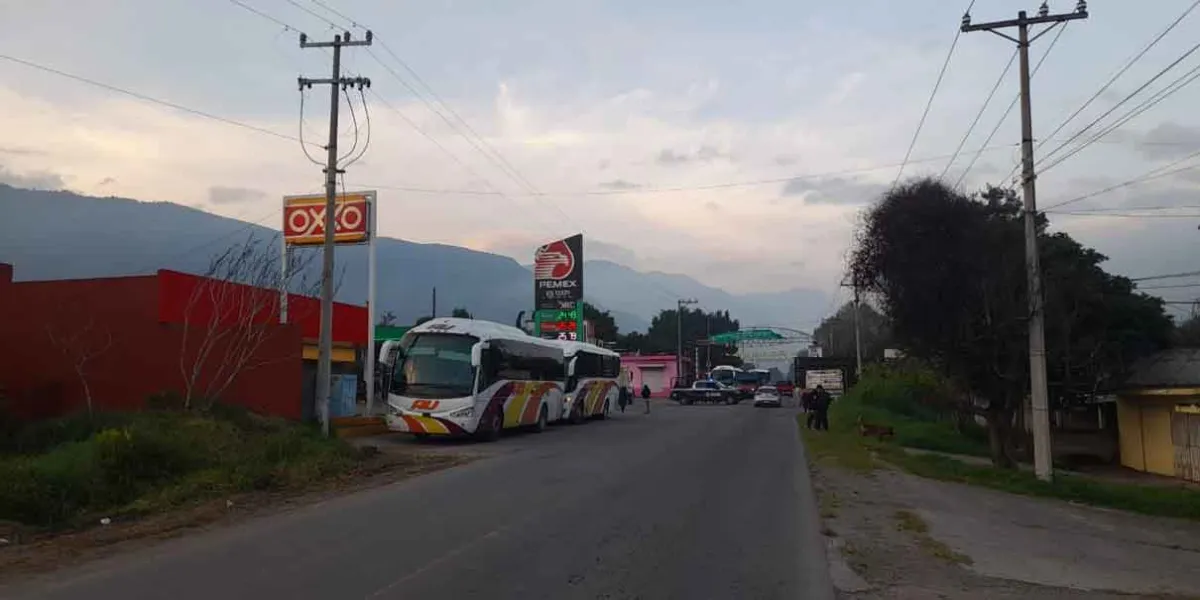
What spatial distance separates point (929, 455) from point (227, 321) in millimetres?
17812

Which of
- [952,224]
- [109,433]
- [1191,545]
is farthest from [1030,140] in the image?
[109,433]

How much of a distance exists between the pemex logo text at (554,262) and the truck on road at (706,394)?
617 inches

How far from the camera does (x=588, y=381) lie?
37438 millimetres

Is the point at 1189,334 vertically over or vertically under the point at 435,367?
over

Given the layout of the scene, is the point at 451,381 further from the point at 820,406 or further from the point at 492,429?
the point at 820,406

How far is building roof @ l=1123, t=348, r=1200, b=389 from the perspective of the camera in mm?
26495

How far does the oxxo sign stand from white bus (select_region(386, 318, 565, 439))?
5193 mm

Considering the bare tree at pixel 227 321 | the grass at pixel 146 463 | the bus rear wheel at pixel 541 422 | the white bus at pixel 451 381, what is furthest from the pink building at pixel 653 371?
the grass at pixel 146 463

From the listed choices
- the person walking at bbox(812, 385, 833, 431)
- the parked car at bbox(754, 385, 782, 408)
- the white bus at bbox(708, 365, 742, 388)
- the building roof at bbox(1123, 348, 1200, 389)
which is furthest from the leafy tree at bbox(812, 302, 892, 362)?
the building roof at bbox(1123, 348, 1200, 389)

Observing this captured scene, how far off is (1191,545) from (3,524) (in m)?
14.6

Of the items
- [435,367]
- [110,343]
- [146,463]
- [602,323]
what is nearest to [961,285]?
[435,367]

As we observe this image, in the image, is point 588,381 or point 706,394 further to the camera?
point 706,394

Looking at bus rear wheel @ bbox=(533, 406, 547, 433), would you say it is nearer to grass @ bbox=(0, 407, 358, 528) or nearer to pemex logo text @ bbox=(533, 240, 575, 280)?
grass @ bbox=(0, 407, 358, 528)

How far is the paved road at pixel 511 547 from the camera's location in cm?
819
